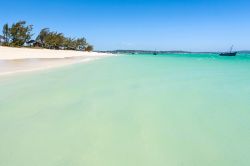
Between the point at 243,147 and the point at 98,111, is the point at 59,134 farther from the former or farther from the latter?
the point at 243,147

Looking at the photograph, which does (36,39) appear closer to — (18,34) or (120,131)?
(18,34)

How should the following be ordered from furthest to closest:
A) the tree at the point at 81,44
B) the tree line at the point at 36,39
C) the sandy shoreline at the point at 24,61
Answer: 1. the tree at the point at 81,44
2. the tree line at the point at 36,39
3. the sandy shoreline at the point at 24,61

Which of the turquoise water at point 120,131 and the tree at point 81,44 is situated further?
the tree at point 81,44

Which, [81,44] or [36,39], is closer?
[36,39]

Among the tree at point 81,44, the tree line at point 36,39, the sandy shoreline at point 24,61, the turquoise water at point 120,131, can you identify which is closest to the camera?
the turquoise water at point 120,131

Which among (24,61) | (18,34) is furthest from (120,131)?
(18,34)

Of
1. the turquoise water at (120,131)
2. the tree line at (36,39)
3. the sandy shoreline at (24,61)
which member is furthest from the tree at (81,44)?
the turquoise water at (120,131)

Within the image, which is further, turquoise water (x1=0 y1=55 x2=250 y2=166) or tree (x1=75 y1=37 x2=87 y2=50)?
tree (x1=75 y1=37 x2=87 y2=50)

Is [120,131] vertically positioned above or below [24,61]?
below

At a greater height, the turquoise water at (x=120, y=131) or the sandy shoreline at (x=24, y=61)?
the sandy shoreline at (x=24, y=61)

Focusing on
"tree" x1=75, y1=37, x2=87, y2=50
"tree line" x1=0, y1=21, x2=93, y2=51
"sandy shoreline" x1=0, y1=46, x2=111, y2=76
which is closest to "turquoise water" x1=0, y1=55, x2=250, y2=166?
"sandy shoreline" x1=0, y1=46, x2=111, y2=76

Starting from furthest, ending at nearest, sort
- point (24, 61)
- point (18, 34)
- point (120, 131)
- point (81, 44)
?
point (81, 44) → point (18, 34) → point (24, 61) → point (120, 131)

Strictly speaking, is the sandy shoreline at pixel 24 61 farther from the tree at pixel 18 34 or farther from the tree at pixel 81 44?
the tree at pixel 81 44

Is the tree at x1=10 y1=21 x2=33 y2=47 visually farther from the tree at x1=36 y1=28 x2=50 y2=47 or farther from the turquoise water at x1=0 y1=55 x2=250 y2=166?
the turquoise water at x1=0 y1=55 x2=250 y2=166
